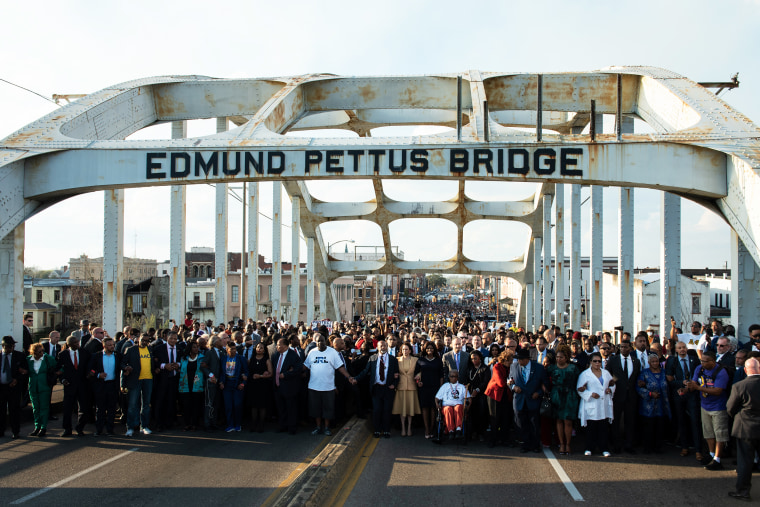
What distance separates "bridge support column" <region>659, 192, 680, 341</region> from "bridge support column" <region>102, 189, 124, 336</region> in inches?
510

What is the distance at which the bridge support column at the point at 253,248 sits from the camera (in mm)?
20906

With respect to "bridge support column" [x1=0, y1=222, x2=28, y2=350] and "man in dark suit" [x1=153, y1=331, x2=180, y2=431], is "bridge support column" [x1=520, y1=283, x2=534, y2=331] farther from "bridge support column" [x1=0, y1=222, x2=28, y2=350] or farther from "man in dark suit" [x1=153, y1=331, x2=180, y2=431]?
"bridge support column" [x1=0, y1=222, x2=28, y2=350]

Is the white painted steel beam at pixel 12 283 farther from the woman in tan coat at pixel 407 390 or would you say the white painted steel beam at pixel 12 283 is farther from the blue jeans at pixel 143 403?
the woman in tan coat at pixel 407 390

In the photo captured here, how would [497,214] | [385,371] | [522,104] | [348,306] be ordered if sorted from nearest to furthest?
[385,371], [522,104], [497,214], [348,306]

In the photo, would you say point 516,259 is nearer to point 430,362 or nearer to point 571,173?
point 571,173


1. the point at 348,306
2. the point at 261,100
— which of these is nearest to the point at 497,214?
the point at 261,100

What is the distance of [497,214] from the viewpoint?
33.8m

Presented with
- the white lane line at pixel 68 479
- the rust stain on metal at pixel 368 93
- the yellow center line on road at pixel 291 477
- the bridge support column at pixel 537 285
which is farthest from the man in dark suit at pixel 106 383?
the bridge support column at pixel 537 285

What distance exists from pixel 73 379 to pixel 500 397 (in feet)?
20.7

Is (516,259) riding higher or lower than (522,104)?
lower

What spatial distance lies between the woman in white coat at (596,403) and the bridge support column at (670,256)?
685 centimetres

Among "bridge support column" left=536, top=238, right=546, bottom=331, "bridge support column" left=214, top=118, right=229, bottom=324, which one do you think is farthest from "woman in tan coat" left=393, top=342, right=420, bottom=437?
"bridge support column" left=536, top=238, right=546, bottom=331

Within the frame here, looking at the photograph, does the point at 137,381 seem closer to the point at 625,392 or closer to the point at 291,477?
the point at 291,477

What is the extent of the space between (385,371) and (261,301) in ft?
Answer: 149
